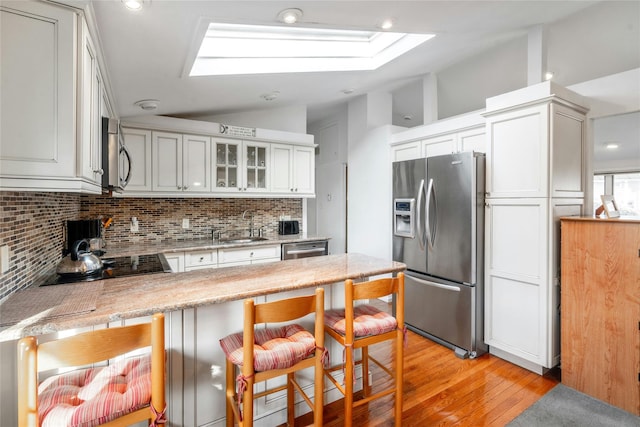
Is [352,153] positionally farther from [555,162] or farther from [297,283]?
[297,283]

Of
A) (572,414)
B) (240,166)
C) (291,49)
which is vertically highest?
(291,49)

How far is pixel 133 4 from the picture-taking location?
4.79 feet

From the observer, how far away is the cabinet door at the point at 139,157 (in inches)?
129

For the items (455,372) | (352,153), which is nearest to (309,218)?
(352,153)

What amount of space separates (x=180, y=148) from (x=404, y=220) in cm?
269

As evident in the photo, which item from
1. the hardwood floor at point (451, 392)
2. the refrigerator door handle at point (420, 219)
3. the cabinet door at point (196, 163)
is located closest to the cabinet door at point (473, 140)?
the refrigerator door handle at point (420, 219)

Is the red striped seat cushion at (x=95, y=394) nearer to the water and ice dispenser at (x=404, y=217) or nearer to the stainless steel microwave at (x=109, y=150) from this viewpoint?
the stainless steel microwave at (x=109, y=150)

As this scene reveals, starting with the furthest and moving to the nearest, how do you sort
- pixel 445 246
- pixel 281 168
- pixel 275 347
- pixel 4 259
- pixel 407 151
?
pixel 281 168
pixel 407 151
pixel 445 246
pixel 275 347
pixel 4 259

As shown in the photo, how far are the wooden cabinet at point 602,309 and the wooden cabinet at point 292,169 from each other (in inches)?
119

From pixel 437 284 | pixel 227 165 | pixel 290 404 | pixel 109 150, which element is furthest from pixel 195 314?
pixel 227 165

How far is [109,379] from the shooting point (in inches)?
45.4

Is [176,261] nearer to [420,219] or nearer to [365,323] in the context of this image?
[365,323]

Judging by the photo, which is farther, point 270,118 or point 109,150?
point 270,118

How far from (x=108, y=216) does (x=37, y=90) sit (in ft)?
8.14
